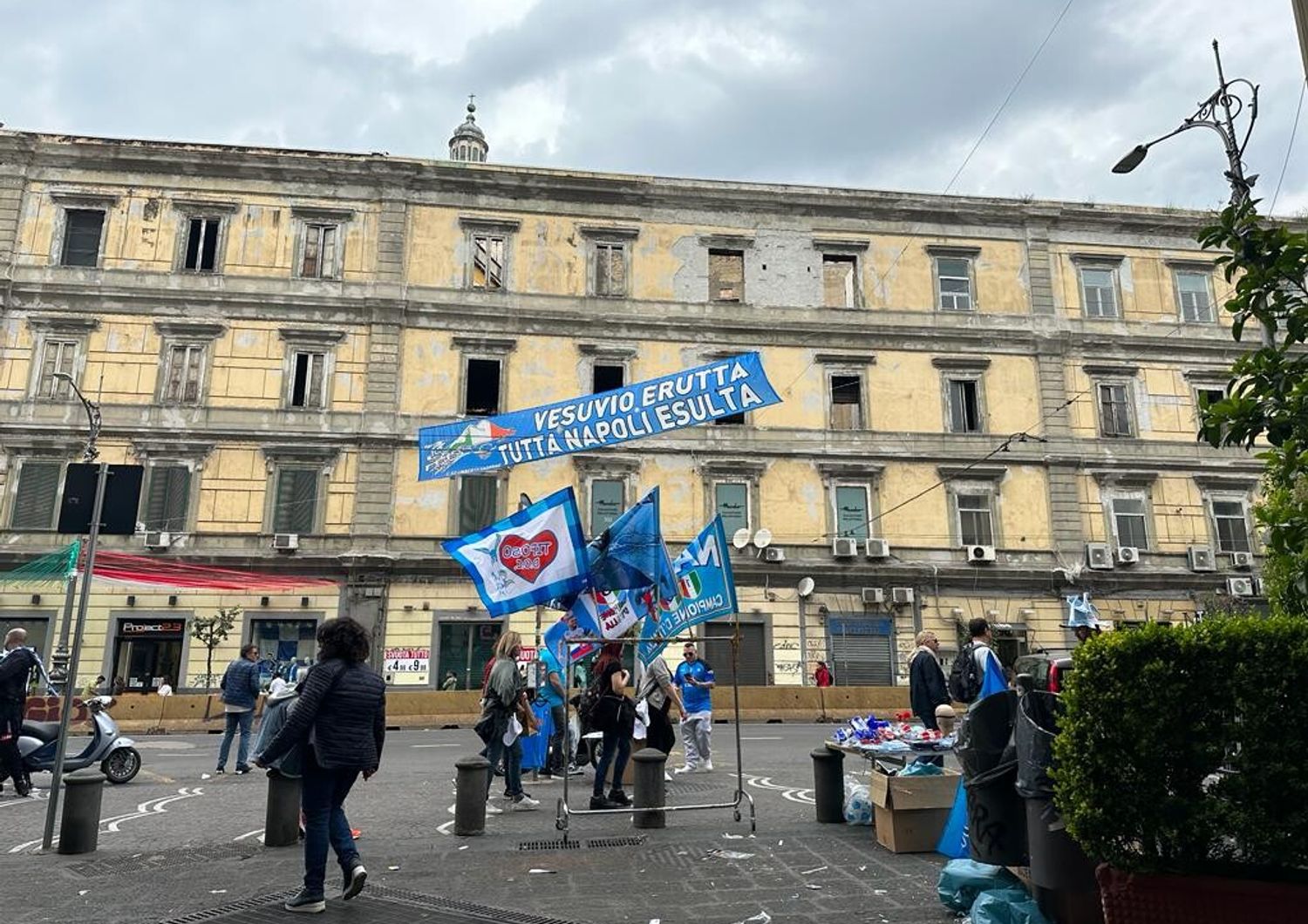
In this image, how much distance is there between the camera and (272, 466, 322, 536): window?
81.3 ft

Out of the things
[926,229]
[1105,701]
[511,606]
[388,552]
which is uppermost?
[926,229]

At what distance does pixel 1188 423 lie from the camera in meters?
28.4

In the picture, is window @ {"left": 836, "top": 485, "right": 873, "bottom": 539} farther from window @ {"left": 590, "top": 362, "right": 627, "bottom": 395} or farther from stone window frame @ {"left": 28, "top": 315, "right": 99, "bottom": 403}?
stone window frame @ {"left": 28, "top": 315, "right": 99, "bottom": 403}

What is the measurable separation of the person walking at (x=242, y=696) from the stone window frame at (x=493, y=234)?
16508 millimetres

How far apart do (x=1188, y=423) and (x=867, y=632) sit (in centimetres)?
1206

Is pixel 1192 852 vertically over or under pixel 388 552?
under

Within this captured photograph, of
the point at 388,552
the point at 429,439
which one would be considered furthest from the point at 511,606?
the point at 388,552

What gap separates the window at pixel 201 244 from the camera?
2636cm

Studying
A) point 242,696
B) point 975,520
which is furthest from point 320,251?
point 975,520

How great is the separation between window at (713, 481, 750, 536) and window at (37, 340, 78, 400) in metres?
17.6

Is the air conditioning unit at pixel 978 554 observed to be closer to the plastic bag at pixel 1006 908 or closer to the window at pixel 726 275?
the window at pixel 726 275

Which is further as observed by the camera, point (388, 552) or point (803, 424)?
point (803, 424)

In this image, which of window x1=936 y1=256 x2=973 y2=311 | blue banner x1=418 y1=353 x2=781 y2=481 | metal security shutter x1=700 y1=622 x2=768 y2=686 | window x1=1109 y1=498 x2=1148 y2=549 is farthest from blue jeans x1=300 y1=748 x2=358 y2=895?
window x1=1109 y1=498 x2=1148 y2=549

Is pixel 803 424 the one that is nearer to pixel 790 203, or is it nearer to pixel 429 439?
pixel 790 203
